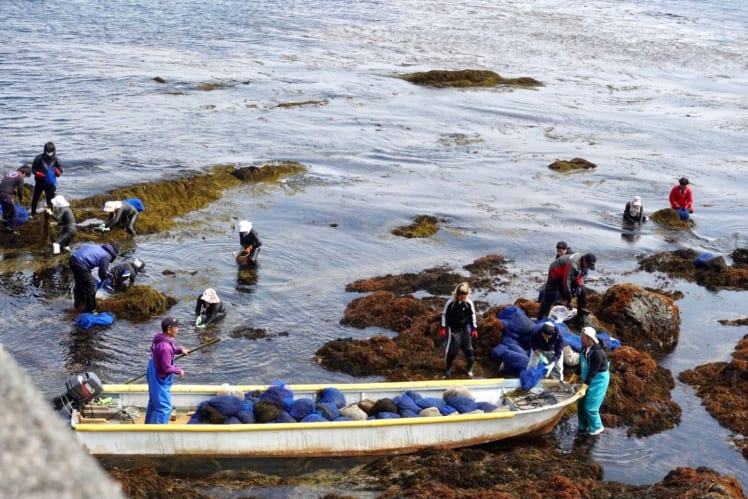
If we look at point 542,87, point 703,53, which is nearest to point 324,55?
point 542,87

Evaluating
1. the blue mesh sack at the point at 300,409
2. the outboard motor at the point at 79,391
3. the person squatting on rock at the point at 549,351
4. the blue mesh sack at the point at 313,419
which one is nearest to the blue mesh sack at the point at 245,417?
the blue mesh sack at the point at 300,409

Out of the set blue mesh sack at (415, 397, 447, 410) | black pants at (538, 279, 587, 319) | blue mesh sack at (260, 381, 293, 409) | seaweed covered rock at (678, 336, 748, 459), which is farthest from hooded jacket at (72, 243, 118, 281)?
seaweed covered rock at (678, 336, 748, 459)

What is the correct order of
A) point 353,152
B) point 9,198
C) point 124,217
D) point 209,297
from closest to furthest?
point 209,297
point 9,198
point 124,217
point 353,152

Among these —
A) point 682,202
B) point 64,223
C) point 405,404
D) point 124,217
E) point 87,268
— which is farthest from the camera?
point 682,202

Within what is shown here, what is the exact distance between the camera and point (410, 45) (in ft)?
187

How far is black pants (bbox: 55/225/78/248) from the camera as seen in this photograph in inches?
728

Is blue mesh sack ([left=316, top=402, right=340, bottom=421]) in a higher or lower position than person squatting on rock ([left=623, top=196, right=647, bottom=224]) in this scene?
lower

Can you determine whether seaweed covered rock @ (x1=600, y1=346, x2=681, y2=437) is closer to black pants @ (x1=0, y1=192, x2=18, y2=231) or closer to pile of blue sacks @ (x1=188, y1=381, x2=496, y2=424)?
pile of blue sacks @ (x1=188, y1=381, x2=496, y2=424)

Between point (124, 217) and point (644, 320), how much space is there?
12.6 metres

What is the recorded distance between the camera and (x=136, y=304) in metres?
16.5

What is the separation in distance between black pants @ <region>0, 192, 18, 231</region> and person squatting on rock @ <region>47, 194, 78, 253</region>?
0.91 metres

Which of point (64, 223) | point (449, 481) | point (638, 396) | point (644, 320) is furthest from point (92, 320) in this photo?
point (644, 320)

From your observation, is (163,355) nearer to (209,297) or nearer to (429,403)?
(429,403)

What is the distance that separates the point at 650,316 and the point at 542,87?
103ft
